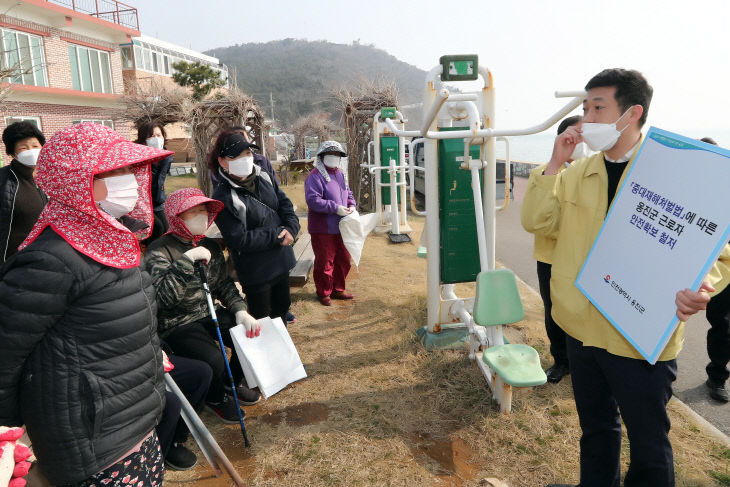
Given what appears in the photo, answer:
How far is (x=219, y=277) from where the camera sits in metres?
2.88

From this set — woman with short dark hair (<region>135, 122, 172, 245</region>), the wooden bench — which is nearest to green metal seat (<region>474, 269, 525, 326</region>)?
the wooden bench

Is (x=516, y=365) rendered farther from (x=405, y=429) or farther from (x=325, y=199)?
(x=325, y=199)

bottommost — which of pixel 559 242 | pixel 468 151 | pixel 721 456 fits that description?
pixel 721 456

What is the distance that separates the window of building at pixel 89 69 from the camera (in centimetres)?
1883

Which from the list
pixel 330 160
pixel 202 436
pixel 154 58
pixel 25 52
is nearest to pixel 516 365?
pixel 202 436

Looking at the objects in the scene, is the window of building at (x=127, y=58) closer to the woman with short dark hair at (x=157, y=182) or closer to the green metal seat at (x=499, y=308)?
the woman with short dark hair at (x=157, y=182)

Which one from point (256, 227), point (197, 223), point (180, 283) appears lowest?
point (180, 283)

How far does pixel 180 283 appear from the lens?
2.51 metres

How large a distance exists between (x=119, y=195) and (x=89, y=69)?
22521 millimetres

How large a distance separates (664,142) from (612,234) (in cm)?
36

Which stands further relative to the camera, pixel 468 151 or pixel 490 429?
pixel 468 151

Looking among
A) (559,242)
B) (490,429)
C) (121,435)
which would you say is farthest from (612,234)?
(121,435)

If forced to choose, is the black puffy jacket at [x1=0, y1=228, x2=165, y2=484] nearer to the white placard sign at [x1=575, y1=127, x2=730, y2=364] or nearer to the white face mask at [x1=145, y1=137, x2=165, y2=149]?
the white placard sign at [x1=575, y1=127, x2=730, y2=364]

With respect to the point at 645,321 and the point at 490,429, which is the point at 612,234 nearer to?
the point at 645,321
